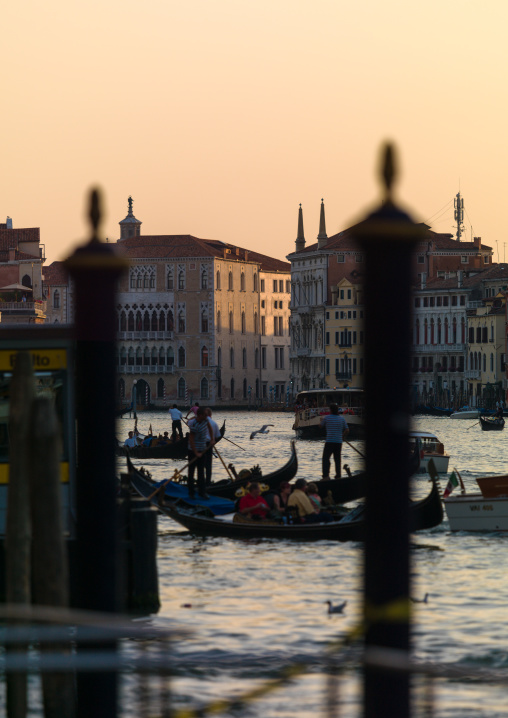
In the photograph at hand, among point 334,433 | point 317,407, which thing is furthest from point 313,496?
point 317,407

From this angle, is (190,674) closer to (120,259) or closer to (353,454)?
(120,259)

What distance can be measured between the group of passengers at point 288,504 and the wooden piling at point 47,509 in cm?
689

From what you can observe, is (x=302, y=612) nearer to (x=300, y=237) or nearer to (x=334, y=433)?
(x=334, y=433)

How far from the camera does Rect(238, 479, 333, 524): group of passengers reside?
11234 mm

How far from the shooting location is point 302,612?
27.2 feet

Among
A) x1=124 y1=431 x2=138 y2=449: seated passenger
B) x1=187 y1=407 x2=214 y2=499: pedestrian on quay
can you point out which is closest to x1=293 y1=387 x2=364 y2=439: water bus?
x1=124 y1=431 x2=138 y2=449: seated passenger

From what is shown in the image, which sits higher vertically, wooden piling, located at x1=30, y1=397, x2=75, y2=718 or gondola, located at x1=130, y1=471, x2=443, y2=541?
wooden piling, located at x1=30, y1=397, x2=75, y2=718

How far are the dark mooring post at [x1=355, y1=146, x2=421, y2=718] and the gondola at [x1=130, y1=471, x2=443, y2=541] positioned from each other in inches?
310

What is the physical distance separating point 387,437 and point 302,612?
5878 millimetres

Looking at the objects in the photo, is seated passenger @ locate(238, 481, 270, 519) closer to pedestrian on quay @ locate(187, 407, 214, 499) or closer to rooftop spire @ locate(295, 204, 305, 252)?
pedestrian on quay @ locate(187, 407, 214, 499)

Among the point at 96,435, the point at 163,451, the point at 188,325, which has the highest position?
the point at 188,325

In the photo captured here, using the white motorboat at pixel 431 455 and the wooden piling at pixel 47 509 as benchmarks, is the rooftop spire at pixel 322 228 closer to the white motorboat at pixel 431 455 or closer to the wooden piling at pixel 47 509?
the white motorboat at pixel 431 455

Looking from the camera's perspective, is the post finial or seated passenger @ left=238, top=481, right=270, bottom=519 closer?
the post finial

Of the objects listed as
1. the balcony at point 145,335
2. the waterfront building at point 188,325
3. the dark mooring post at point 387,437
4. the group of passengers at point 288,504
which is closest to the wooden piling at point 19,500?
the dark mooring post at point 387,437
